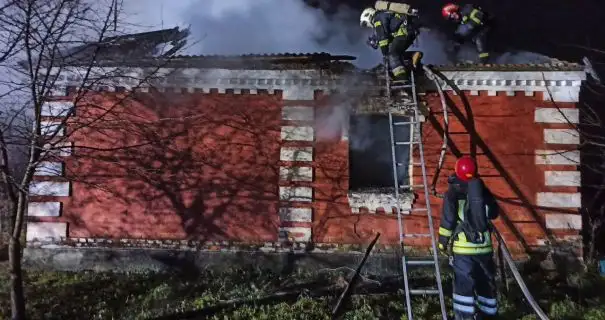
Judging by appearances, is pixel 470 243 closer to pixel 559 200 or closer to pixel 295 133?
pixel 559 200

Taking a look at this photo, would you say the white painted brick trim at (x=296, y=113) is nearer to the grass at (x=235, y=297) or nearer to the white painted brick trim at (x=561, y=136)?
the grass at (x=235, y=297)

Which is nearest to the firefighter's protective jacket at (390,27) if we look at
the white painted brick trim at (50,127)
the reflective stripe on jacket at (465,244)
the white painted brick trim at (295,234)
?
the white painted brick trim at (295,234)

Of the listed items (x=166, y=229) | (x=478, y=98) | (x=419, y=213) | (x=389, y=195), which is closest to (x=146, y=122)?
(x=166, y=229)

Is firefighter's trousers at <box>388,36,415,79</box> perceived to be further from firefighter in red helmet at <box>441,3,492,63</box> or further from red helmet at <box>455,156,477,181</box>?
red helmet at <box>455,156,477,181</box>

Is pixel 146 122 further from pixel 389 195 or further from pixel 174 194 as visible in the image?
pixel 389 195

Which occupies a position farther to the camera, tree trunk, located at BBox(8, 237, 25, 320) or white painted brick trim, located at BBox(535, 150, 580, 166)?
white painted brick trim, located at BBox(535, 150, 580, 166)

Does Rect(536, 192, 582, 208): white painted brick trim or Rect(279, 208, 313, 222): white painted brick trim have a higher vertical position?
Rect(536, 192, 582, 208): white painted brick trim

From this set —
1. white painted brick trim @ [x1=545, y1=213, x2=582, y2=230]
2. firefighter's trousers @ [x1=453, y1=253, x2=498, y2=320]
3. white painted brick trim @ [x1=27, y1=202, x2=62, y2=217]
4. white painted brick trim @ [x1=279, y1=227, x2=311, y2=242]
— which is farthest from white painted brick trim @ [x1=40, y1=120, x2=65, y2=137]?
white painted brick trim @ [x1=545, y1=213, x2=582, y2=230]

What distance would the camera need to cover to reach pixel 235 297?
7207mm

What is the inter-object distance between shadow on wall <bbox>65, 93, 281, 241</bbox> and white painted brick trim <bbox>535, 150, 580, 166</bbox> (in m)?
4.35

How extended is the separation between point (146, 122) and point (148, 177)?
0.94 meters

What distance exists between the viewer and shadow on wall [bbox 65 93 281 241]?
857 cm

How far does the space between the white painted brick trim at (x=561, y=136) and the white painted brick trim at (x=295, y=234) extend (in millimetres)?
4207

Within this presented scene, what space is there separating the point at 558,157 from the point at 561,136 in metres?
0.34
